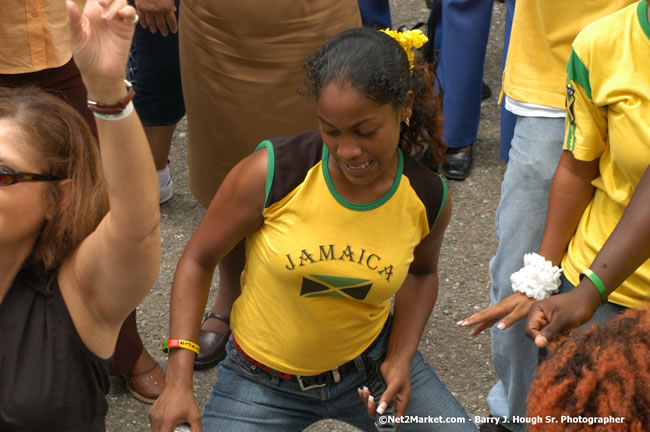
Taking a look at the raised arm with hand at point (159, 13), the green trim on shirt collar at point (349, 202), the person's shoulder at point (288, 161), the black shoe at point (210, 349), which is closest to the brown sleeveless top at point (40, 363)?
the person's shoulder at point (288, 161)

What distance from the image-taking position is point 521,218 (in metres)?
2.98

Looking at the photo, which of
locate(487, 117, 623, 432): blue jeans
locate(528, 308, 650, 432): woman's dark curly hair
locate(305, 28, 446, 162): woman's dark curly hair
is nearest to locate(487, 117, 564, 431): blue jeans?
locate(487, 117, 623, 432): blue jeans

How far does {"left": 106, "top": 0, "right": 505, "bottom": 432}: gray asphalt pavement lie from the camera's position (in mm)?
3584

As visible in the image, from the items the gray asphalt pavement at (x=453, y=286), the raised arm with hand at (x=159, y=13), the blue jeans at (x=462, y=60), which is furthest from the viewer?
the blue jeans at (x=462, y=60)

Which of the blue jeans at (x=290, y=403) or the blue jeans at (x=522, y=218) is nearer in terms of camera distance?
the blue jeans at (x=290, y=403)

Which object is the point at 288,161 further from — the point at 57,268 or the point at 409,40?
the point at 57,268

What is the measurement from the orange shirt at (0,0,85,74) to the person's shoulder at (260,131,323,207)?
3.35 ft

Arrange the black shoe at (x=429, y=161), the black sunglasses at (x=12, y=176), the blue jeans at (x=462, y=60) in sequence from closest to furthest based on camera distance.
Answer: the black sunglasses at (x=12, y=176) < the blue jeans at (x=462, y=60) < the black shoe at (x=429, y=161)

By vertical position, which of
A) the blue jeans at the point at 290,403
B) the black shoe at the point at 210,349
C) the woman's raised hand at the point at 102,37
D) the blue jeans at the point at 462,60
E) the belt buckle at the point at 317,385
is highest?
the woman's raised hand at the point at 102,37

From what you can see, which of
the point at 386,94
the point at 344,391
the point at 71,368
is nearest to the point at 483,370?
the point at 344,391

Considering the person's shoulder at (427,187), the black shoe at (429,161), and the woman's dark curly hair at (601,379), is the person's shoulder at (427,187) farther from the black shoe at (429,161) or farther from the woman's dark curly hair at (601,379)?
the black shoe at (429,161)

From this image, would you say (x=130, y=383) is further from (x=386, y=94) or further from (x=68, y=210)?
(x=386, y=94)

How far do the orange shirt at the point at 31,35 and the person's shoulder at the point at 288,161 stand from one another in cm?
102

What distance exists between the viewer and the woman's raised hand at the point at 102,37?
5.42 feet
